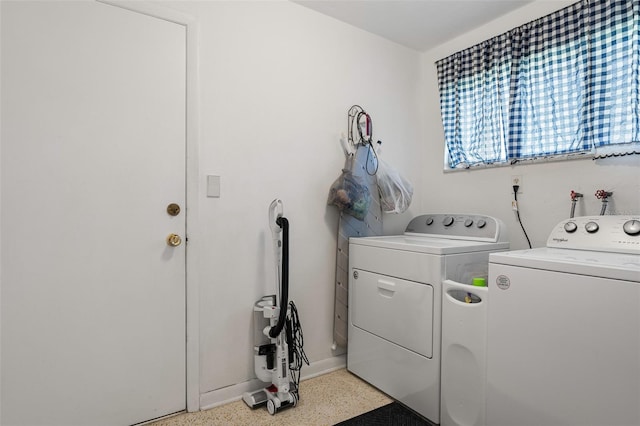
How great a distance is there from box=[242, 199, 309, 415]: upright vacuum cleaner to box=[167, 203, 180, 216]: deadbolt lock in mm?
473

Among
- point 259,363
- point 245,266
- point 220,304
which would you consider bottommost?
point 259,363

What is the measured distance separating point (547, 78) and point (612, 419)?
175cm

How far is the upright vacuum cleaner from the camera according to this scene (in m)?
1.81

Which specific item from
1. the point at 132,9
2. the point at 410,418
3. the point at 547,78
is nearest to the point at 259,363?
the point at 410,418

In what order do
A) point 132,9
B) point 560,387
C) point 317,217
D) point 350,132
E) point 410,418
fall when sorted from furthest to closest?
point 350,132 < point 317,217 < point 410,418 < point 132,9 < point 560,387

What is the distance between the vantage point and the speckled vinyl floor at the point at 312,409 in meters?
1.72

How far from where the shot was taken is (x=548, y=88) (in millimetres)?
2010

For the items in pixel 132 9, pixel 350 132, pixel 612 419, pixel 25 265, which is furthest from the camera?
pixel 350 132

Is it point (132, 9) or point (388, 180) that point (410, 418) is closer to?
point (388, 180)

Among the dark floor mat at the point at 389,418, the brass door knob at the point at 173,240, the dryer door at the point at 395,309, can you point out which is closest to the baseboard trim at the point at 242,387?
the dryer door at the point at 395,309

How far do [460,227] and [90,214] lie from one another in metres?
2.03

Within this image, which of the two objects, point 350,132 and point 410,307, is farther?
point 350,132

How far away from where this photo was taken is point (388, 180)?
2.34 meters

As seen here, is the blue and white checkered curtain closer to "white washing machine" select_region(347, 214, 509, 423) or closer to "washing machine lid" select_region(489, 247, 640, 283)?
"white washing machine" select_region(347, 214, 509, 423)
